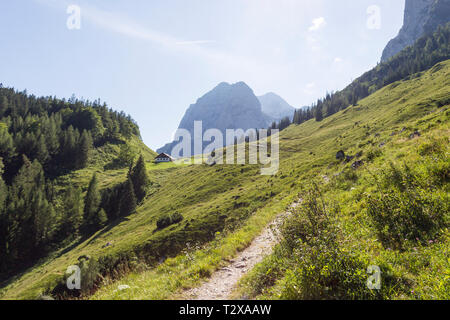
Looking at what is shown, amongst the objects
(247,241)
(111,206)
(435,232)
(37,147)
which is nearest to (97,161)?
(37,147)

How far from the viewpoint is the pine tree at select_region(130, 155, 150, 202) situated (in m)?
82.3

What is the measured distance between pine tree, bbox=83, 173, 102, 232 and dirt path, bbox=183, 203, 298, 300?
74.1 meters

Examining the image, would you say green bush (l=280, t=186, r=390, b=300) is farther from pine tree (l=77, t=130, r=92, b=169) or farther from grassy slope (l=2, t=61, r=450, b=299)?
pine tree (l=77, t=130, r=92, b=169)

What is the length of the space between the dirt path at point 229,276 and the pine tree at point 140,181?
77.9 metres

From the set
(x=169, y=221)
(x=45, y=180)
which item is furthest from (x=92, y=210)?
(x=45, y=180)

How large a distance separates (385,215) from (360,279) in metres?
4.04

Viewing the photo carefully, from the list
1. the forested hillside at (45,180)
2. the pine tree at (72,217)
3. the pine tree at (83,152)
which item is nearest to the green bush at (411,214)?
the forested hillside at (45,180)

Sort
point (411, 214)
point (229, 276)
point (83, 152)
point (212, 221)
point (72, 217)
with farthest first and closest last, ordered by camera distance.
→ point (83, 152)
point (72, 217)
point (212, 221)
point (229, 276)
point (411, 214)

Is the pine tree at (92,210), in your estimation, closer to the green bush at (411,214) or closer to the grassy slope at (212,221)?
the grassy slope at (212,221)

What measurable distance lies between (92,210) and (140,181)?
19.5 m

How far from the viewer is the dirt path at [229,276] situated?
7.05m

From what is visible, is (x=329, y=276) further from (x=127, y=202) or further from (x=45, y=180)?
(x=45, y=180)

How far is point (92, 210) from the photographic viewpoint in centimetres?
7194
